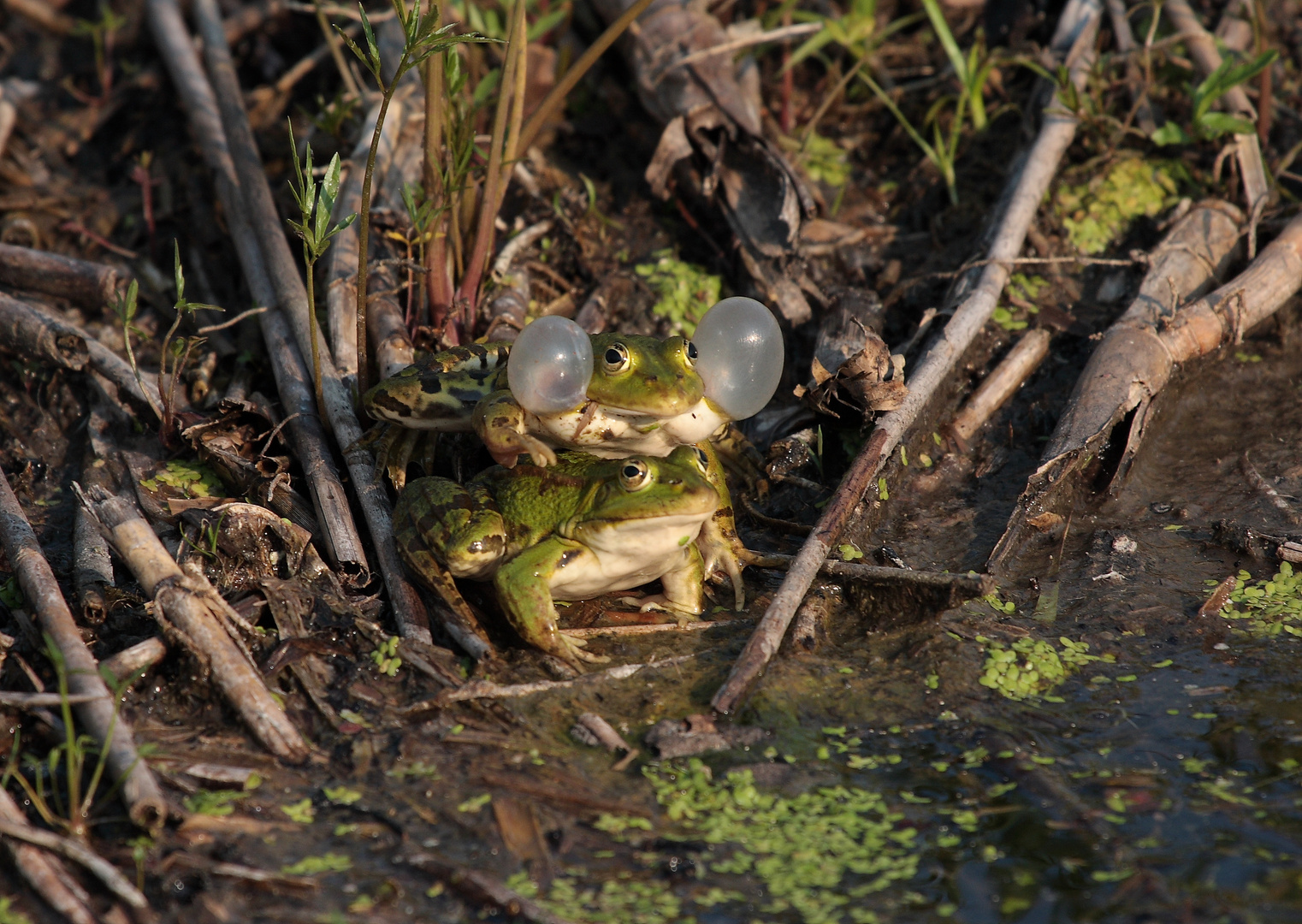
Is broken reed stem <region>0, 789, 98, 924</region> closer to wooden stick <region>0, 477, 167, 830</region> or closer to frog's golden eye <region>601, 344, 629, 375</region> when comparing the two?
wooden stick <region>0, 477, 167, 830</region>

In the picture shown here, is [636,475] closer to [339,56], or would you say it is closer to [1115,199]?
[339,56]

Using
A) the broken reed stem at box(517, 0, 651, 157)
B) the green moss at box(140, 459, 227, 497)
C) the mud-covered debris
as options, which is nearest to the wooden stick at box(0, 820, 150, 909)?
the mud-covered debris

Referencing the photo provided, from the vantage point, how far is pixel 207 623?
3051mm

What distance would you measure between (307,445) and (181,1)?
3.89 m

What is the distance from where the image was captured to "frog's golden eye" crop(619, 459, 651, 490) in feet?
10.5

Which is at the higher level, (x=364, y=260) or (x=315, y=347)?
(x=364, y=260)

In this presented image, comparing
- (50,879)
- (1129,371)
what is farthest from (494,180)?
(50,879)

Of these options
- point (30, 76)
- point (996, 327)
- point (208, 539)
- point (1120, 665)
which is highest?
point (30, 76)

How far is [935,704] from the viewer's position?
3.12 meters

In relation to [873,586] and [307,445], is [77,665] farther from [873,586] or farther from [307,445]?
[873,586]

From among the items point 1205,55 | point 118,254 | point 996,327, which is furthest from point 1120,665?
point 118,254

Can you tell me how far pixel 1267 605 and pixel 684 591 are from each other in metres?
1.98

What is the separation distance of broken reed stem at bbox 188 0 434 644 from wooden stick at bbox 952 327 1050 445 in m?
2.36

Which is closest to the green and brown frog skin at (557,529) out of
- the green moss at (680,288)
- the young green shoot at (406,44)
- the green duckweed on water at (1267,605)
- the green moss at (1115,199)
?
the young green shoot at (406,44)
